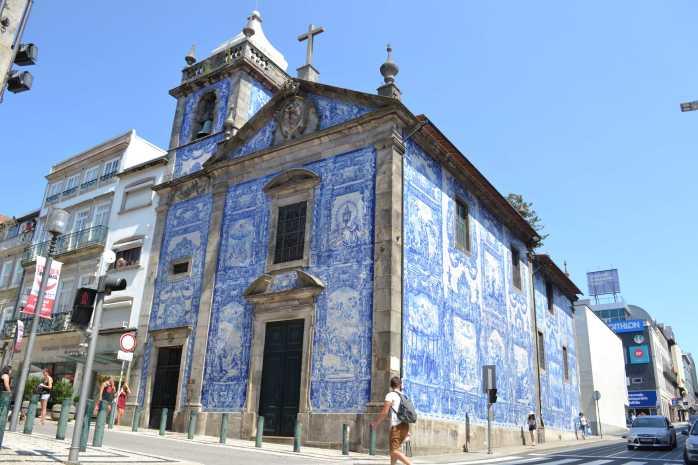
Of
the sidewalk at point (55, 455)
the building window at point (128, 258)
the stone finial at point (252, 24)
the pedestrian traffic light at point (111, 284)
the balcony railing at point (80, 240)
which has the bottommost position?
the sidewalk at point (55, 455)

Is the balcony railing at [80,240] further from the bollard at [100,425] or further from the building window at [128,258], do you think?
the bollard at [100,425]

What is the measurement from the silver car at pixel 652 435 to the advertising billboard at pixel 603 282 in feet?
221

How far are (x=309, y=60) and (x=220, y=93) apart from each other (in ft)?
14.1

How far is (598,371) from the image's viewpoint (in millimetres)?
34344

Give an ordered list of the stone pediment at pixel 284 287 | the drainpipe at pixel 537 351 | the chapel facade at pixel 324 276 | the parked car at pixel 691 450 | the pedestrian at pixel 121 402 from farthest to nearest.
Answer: the drainpipe at pixel 537 351 < the pedestrian at pixel 121 402 < the stone pediment at pixel 284 287 < the chapel facade at pixel 324 276 < the parked car at pixel 691 450

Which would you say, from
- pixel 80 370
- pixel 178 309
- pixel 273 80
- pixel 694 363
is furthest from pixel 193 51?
pixel 694 363

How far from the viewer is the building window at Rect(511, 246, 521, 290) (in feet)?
71.1

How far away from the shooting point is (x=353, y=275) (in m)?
14.1

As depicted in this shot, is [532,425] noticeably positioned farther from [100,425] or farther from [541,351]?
[100,425]

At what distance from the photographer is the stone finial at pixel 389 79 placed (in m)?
15.4

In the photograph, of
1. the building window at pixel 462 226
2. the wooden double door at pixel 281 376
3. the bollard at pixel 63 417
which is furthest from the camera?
the building window at pixel 462 226

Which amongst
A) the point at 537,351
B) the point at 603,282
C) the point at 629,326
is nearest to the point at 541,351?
the point at 537,351

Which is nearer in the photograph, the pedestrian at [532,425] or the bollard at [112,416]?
the bollard at [112,416]

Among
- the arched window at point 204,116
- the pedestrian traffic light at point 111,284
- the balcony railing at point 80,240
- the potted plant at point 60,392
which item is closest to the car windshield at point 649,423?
the pedestrian traffic light at point 111,284
